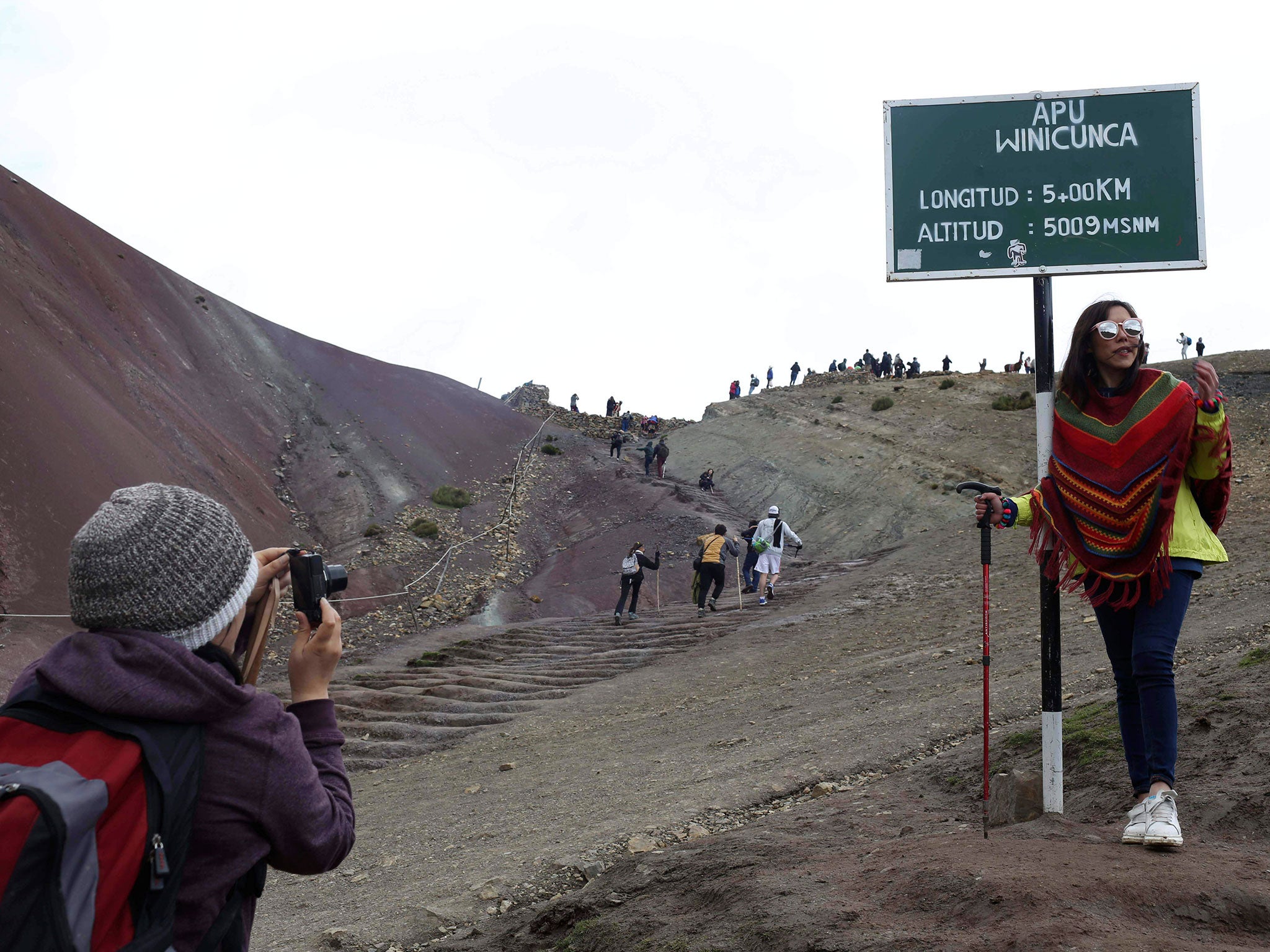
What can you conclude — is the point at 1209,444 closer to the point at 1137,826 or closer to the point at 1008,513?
the point at 1008,513

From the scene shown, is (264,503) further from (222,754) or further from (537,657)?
(222,754)

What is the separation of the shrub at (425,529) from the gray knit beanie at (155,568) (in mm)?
28809

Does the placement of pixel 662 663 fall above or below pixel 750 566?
below

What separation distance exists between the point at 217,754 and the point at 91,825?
0.77 ft

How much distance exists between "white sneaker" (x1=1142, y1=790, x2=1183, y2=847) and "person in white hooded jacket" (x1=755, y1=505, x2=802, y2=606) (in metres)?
14.0

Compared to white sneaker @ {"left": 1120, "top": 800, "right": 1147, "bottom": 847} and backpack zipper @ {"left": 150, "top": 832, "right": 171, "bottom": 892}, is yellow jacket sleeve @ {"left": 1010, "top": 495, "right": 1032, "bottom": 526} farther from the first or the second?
backpack zipper @ {"left": 150, "top": 832, "right": 171, "bottom": 892}

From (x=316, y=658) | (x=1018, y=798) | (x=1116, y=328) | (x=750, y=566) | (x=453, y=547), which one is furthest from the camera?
(x=453, y=547)

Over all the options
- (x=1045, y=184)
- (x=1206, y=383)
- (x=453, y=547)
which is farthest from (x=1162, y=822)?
(x=453, y=547)

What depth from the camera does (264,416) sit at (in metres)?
37.0

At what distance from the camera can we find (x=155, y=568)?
180 cm

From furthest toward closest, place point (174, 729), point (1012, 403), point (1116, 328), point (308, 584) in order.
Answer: point (1012, 403) → point (1116, 328) → point (308, 584) → point (174, 729)

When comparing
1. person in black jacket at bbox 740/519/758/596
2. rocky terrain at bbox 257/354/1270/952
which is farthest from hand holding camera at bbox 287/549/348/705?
person in black jacket at bbox 740/519/758/596

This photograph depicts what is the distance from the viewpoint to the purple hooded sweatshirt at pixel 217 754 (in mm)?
1674

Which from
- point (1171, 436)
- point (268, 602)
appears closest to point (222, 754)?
point (268, 602)
